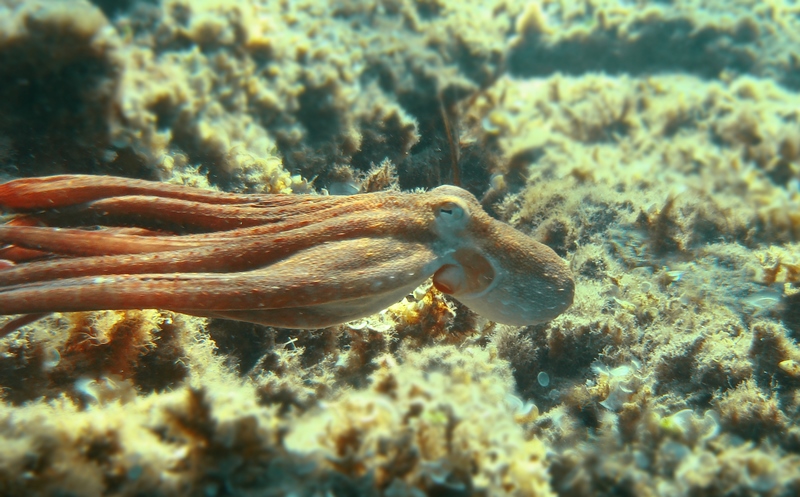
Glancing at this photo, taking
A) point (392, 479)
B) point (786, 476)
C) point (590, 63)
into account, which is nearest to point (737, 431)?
point (786, 476)

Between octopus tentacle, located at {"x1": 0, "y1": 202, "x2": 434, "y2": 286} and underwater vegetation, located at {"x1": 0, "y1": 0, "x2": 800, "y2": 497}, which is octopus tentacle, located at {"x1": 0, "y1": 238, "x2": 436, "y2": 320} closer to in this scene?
octopus tentacle, located at {"x1": 0, "y1": 202, "x2": 434, "y2": 286}

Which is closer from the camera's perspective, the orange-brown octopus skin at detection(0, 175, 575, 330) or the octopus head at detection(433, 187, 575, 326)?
the orange-brown octopus skin at detection(0, 175, 575, 330)

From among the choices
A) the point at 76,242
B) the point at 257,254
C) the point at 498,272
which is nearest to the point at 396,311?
the point at 498,272

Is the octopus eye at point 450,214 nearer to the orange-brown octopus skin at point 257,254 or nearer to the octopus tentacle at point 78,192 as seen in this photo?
the orange-brown octopus skin at point 257,254

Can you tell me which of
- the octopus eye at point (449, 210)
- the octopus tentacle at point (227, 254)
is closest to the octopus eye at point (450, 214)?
the octopus eye at point (449, 210)

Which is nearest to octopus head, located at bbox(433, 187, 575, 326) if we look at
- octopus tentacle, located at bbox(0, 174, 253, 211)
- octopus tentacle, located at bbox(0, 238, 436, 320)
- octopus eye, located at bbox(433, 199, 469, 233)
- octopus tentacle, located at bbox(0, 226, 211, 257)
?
octopus eye, located at bbox(433, 199, 469, 233)

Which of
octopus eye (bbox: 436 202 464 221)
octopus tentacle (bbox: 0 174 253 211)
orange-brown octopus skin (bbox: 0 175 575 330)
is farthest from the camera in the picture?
octopus eye (bbox: 436 202 464 221)

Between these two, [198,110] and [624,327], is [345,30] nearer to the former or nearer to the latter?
[198,110]

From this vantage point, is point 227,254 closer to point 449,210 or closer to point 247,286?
point 247,286
